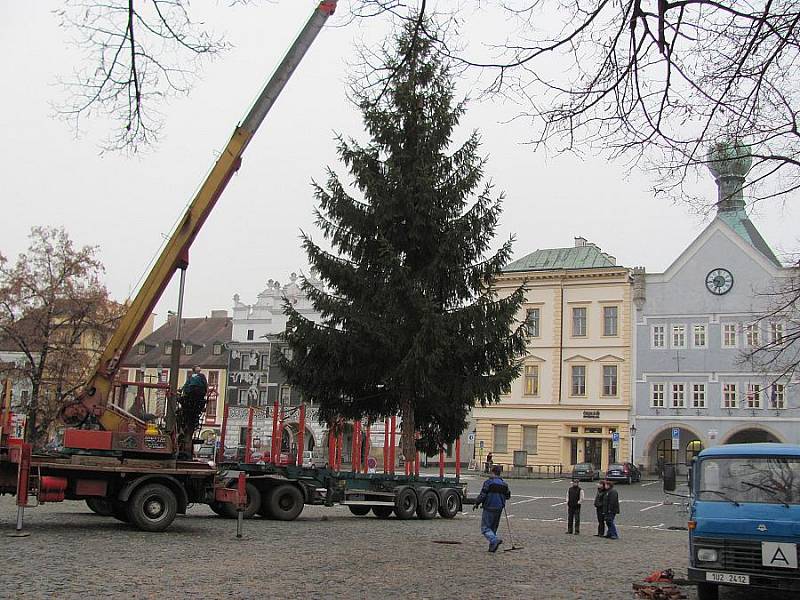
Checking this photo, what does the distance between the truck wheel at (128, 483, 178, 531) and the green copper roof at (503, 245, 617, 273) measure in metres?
45.9

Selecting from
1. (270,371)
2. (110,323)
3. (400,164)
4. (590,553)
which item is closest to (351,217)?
(400,164)

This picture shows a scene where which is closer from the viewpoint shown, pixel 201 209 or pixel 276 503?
pixel 201 209

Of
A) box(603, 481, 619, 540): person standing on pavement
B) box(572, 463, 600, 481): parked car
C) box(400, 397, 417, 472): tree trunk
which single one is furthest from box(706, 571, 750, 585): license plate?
box(572, 463, 600, 481): parked car

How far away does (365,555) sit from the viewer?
15.1 metres

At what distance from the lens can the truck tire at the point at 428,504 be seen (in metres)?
24.1

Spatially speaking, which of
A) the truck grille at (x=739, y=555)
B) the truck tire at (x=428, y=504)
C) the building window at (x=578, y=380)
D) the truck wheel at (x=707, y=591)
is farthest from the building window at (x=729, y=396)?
the truck grille at (x=739, y=555)

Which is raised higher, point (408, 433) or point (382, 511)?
point (408, 433)

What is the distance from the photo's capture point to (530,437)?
60.2m

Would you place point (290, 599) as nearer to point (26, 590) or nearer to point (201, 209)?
point (26, 590)

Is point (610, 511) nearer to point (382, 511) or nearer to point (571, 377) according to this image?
point (382, 511)

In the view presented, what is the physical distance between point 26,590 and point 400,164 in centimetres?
1905

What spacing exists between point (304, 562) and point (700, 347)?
46482 millimetres

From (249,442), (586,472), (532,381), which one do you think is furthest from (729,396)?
(249,442)

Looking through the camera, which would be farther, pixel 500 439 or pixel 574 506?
pixel 500 439
